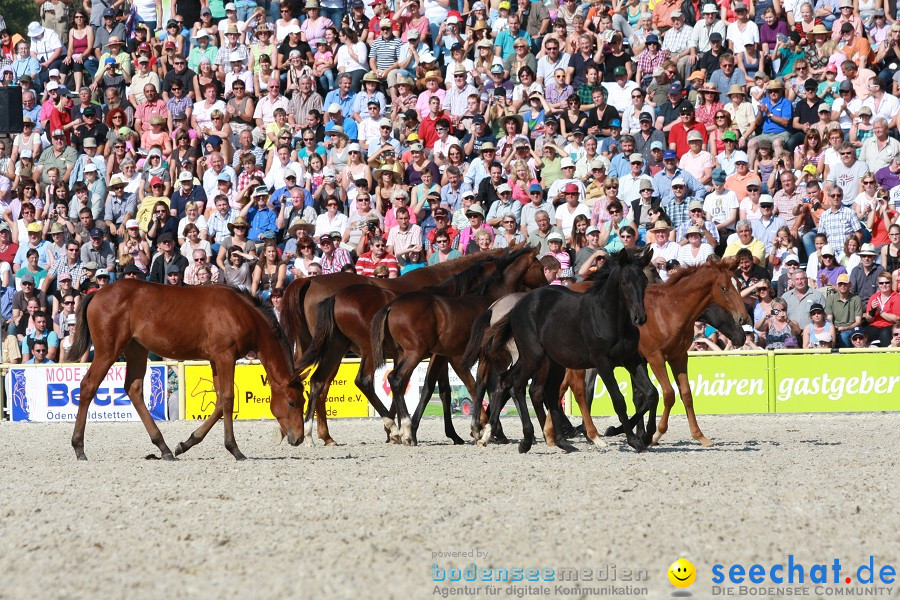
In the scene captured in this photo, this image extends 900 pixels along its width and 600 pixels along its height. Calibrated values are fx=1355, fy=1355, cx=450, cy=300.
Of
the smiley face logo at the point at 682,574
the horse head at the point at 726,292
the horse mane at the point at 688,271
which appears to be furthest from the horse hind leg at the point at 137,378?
the smiley face logo at the point at 682,574

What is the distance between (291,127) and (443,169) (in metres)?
3.66

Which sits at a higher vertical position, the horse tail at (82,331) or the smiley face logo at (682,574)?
the horse tail at (82,331)

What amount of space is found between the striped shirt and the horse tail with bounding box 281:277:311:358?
32.9ft

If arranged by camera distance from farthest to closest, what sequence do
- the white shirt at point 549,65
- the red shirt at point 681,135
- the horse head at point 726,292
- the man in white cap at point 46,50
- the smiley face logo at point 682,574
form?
the man in white cap at point 46,50, the white shirt at point 549,65, the red shirt at point 681,135, the horse head at point 726,292, the smiley face logo at point 682,574

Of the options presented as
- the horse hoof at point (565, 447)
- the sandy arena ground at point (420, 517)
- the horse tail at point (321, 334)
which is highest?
the horse tail at point (321, 334)

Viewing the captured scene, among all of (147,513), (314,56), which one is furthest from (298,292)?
(314,56)

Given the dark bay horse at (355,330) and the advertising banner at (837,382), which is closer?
the dark bay horse at (355,330)

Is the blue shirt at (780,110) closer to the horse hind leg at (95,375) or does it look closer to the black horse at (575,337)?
the black horse at (575,337)

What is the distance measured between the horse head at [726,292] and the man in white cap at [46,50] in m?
18.8

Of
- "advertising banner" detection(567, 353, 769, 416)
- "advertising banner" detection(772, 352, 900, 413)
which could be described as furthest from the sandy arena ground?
"advertising banner" detection(567, 353, 769, 416)

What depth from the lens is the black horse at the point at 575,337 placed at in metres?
12.5

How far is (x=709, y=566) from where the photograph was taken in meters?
6.89

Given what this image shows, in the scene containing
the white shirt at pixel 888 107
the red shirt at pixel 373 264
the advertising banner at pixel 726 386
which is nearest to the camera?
the advertising banner at pixel 726 386

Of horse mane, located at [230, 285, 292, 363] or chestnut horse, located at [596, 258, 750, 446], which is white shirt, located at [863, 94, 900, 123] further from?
horse mane, located at [230, 285, 292, 363]
